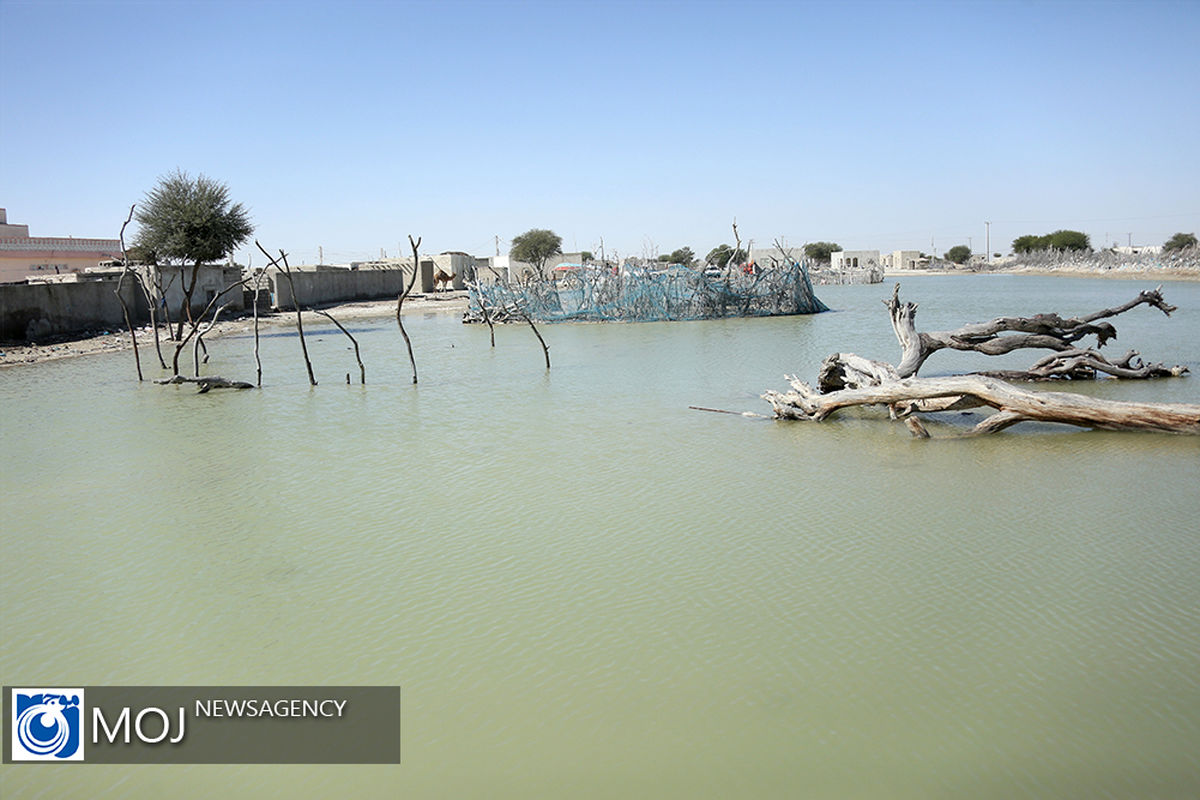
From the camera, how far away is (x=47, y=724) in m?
3.51

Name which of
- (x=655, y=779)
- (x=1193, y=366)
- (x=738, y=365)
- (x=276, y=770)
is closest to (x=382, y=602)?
(x=276, y=770)

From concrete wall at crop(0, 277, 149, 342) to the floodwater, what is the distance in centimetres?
1119

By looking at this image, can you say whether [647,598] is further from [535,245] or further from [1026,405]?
[535,245]

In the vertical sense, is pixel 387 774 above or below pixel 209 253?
below

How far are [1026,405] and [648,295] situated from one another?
18721mm

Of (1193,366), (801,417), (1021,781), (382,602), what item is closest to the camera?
(1021,781)

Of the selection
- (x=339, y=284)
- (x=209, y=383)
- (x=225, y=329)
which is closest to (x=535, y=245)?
(x=339, y=284)

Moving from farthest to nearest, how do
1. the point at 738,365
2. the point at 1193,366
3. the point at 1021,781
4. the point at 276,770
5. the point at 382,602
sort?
the point at 738,365, the point at 1193,366, the point at 382,602, the point at 276,770, the point at 1021,781

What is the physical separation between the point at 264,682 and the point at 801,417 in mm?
6533

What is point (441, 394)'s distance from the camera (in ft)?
39.6

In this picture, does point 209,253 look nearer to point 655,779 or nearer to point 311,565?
point 311,565

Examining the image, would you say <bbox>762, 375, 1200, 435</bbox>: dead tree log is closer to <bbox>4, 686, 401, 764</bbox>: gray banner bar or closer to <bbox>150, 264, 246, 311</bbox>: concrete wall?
<bbox>4, 686, 401, 764</bbox>: gray banner bar

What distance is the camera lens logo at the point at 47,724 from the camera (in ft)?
11.0

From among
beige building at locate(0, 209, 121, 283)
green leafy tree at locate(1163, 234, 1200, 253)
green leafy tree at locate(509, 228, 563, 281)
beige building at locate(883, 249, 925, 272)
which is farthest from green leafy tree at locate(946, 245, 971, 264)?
beige building at locate(0, 209, 121, 283)
